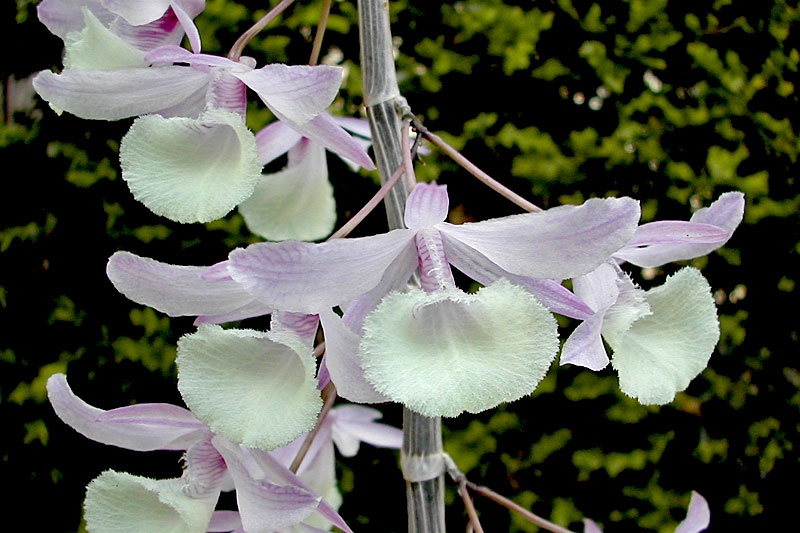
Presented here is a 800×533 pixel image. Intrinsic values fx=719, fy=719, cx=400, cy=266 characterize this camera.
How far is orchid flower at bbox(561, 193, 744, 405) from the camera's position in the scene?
0.47m

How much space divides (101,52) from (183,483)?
33cm

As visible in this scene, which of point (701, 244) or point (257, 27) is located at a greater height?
point (257, 27)

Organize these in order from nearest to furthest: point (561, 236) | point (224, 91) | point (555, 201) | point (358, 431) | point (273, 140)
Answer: point (561, 236) → point (224, 91) → point (273, 140) → point (358, 431) → point (555, 201)

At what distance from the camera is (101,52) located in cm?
52

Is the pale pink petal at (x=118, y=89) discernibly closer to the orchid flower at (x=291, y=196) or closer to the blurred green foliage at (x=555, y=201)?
the orchid flower at (x=291, y=196)

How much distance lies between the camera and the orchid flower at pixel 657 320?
0.47 meters

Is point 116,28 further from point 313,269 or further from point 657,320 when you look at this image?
point 657,320

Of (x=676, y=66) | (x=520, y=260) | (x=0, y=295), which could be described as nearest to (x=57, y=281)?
(x=0, y=295)

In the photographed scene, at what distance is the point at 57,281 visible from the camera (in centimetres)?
Result: 117

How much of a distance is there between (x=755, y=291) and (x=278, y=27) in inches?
36.8

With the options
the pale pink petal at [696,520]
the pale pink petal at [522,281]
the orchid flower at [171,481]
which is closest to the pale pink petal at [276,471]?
the orchid flower at [171,481]

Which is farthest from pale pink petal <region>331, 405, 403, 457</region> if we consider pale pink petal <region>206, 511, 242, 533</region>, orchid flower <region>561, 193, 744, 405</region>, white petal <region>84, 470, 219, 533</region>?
orchid flower <region>561, 193, 744, 405</region>

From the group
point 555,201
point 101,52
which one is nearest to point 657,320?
point 101,52

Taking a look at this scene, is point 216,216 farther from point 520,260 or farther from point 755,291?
point 755,291
